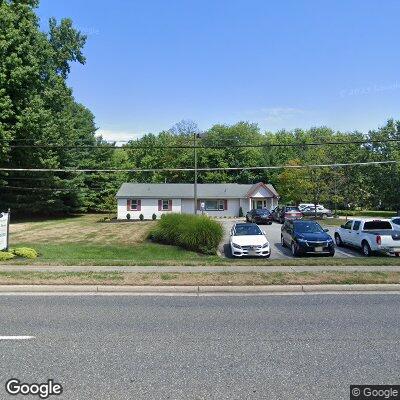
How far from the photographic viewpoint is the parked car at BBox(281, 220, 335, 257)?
54.1ft

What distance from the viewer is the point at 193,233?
17.8 meters

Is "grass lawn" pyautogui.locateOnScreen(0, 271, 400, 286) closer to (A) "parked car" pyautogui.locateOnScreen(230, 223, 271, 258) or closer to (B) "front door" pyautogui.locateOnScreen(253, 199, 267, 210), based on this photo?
(A) "parked car" pyautogui.locateOnScreen(230, 223, 271, 258)

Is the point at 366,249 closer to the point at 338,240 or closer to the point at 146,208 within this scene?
the point at 338,240

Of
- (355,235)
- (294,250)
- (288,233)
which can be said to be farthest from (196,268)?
(355,235)

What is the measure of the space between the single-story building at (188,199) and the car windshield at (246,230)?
27409mm

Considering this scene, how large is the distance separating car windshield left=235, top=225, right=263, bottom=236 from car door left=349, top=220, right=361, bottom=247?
14.3 feet

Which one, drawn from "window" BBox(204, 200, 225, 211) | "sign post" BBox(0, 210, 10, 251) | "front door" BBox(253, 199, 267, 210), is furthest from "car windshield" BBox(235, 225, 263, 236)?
"front door" BBox(253, 199, 267, 210)

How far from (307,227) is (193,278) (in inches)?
376

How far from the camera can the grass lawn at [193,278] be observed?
9.77 metres

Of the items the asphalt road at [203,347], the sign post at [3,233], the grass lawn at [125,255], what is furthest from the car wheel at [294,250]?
the sign post at [3,233]

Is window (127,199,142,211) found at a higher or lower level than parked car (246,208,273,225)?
higher

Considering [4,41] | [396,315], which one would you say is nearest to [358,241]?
[396,315]

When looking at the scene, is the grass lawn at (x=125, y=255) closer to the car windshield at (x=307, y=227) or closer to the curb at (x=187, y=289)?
the curb at (x=187, y=289)

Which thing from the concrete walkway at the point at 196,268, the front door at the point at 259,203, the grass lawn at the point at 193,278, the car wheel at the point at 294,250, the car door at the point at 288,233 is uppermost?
the front door at the point at 259,203
